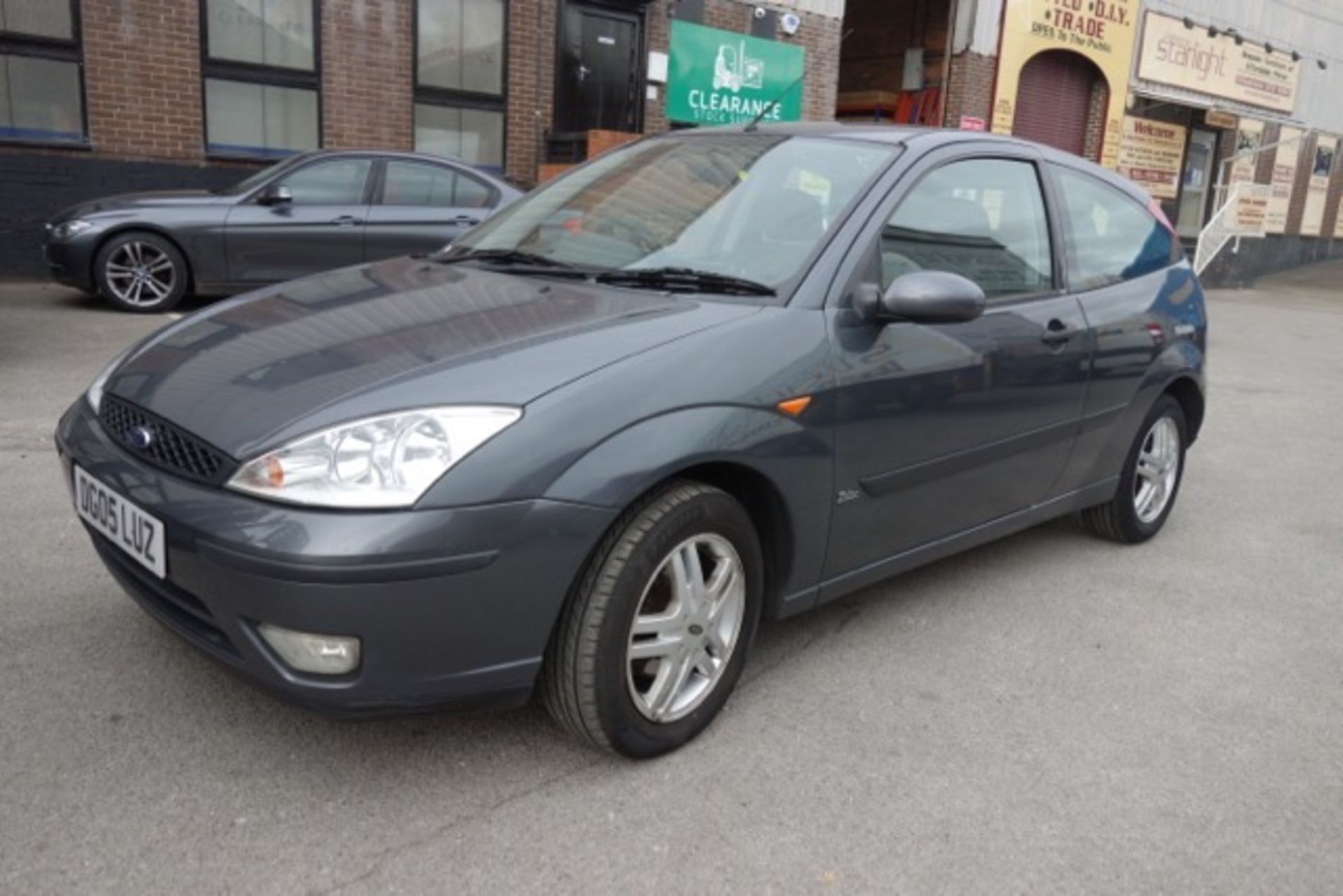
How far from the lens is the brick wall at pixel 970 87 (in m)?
17.3

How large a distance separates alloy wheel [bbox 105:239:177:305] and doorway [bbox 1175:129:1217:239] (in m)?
19.2

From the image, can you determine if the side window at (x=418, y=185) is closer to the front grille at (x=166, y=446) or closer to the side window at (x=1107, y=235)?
the side window at (x=1107, y=235)

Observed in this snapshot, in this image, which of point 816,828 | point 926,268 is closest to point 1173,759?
point 816,828

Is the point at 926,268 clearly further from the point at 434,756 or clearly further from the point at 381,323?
the point at 434,756

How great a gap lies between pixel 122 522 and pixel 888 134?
251cm

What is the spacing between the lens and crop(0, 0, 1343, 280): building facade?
412 inches

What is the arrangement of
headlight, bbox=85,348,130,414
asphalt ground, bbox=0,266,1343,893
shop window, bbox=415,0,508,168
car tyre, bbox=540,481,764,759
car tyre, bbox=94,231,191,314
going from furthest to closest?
shop window, bbox=415,0,508,168, car tyre, bbox=94,231,191,314, headlight, bbox=85,348,130,414, car tyre, bbox=540,481,764,759, asphalt ground, bbox=0,266,1343,893

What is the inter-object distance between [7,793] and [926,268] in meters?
2.74

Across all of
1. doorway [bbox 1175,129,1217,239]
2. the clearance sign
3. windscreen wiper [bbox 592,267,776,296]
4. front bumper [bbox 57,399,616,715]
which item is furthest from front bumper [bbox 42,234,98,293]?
doorway [bbox 1175,129,1217,239]

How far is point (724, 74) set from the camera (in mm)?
14344

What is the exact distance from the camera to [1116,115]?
19609 millimetres

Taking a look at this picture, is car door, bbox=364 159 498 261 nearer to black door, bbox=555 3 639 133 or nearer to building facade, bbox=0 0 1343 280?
building facade, bbox=0 0 1343 280

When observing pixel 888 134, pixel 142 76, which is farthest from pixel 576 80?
pixel 888 134

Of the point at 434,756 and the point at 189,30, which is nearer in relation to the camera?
the point at 434,756
